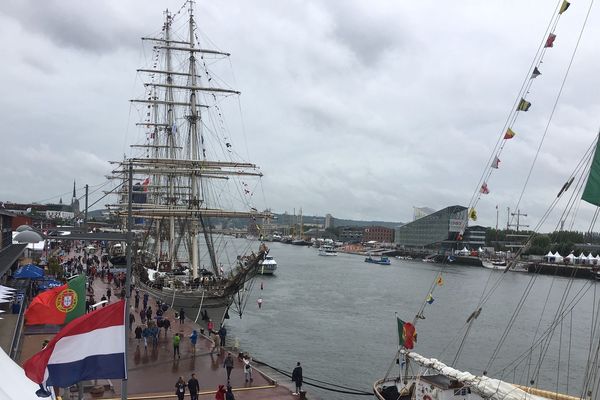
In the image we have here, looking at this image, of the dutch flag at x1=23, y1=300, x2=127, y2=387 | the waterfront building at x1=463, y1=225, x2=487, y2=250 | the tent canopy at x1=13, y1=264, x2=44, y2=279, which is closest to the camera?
the dutch flag at x1=23, y1=300, x2=127, y2=387

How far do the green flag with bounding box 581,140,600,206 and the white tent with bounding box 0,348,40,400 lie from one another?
Answer: 1259 cm

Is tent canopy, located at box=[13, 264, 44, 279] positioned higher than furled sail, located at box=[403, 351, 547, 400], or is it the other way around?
tent canopy, located at box=[13, 264, 44, 279]

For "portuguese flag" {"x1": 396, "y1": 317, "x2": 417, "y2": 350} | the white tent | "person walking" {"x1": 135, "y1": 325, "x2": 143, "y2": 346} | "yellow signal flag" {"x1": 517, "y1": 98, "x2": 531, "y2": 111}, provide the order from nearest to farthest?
the white tent → "yellow signal flag" {"x1": 517, "y1": 98, "x2": 531, "y2": 111} → "portuguese flag" {"x1": 396, "y1": 317, "x2": 417, "y2": 350} → "person walking" {"x1": 135, "y1": 325, "x2": 143, "y2": 346}

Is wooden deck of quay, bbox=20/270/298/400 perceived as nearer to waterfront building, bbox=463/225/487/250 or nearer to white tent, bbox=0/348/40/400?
white tent, bbox=0/348/40/400

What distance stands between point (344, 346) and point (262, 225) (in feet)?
42.4

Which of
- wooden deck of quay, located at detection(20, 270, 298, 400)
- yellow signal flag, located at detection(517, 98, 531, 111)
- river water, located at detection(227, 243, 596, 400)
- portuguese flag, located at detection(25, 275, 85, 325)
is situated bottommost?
river water, located at detection(227, 243, 596, 400)

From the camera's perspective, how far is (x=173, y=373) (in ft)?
68.4

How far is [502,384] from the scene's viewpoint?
57.6 feet

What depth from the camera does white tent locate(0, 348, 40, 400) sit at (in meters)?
9.77

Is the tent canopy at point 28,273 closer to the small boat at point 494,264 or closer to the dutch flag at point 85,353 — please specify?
the dutch flag at point 85,353

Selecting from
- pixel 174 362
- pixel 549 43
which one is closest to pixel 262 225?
pixel 174 362

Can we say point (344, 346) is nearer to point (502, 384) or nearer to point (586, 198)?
point (502, 384)

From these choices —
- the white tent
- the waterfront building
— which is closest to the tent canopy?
the white tent

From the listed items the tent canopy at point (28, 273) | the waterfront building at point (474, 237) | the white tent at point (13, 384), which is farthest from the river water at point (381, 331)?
the waterfront building at point (474, 237)
